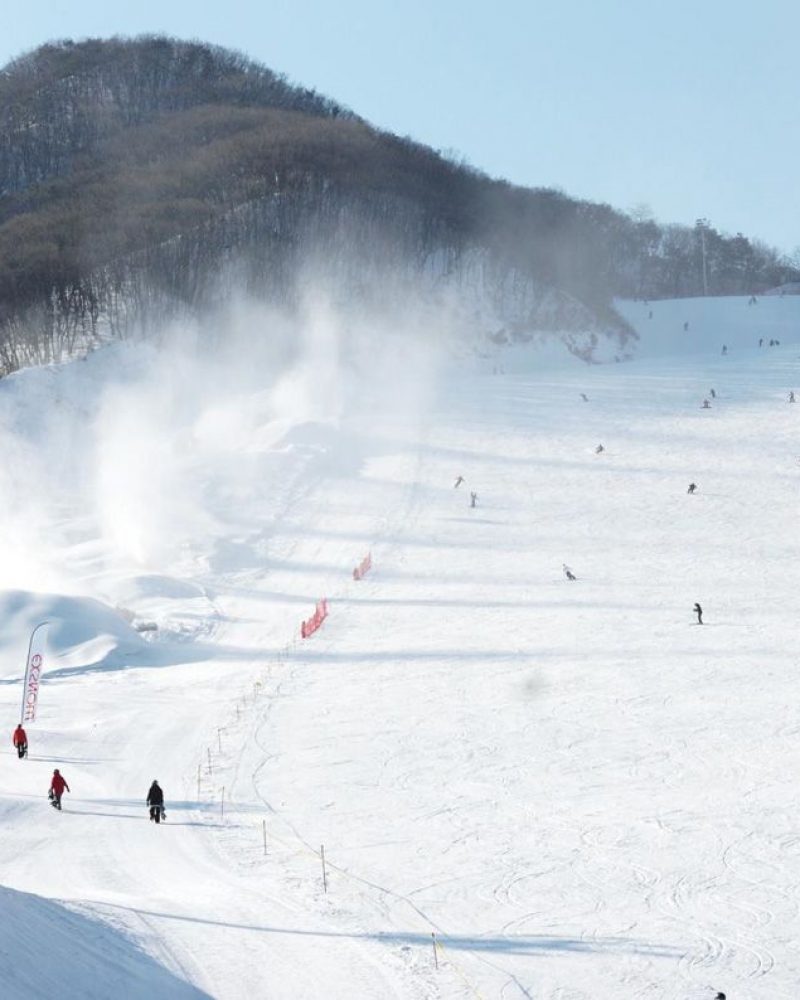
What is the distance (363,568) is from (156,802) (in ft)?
62.1

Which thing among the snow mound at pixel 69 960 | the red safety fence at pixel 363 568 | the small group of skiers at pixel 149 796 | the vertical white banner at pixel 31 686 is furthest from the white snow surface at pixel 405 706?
the vertical white banner at pixel 31 686

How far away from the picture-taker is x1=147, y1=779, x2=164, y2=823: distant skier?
1716cm

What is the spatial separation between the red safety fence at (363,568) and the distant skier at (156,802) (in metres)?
18.1

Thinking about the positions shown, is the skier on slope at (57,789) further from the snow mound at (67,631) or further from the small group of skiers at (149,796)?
the snow mound at (67,631)

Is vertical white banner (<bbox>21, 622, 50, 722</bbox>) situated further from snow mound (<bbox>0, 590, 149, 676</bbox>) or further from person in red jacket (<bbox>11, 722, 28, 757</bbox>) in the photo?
snow mound (<bbox>0, 590, 149, 676</bbox>)

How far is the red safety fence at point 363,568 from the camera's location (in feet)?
116

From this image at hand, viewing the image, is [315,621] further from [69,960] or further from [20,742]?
[69,960]

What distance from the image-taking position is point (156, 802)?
17188 mm

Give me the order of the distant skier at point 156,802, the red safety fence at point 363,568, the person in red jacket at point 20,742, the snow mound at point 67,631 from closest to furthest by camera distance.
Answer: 1. the distant skier at point 156,802
2. the person in red jacket at point 20,742
3. the snow mound at point 67,631
4. the red safety fence at point 363,568

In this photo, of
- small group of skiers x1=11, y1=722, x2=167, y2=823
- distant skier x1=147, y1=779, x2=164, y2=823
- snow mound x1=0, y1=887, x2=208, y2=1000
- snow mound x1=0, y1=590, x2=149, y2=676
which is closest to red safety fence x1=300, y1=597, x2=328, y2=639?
snow mound x1=0, y1=590, x2=149, y2=676

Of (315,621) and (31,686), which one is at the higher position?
(31,686)

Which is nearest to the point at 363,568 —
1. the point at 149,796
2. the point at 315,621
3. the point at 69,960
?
the point at 315,621

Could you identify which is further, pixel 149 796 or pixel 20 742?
pixel 20 742

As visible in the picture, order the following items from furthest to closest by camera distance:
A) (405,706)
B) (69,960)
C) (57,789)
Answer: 1. (405,706)
2. (57,789)
3. (69,960)
